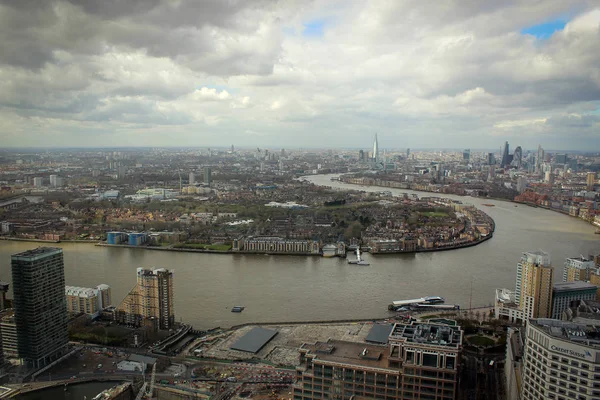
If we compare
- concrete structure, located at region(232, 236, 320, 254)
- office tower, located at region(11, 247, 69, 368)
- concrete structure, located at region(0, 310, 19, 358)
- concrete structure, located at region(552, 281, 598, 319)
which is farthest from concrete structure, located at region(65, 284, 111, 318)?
concrete structure, located at region(552, 281, 598, 319)

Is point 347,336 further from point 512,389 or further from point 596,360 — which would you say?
point 596,360

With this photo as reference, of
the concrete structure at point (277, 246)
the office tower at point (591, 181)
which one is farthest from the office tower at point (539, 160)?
the concrete structure at point (277, 246)

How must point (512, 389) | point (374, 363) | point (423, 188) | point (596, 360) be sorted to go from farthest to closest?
point (423, 188) < point (512, 389) < point (374, 363) < point (596, 360)

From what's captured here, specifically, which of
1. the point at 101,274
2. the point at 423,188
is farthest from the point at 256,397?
the point at 423,188

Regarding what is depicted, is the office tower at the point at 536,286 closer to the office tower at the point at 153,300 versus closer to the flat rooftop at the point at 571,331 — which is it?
the flat rooftop at the point at 571,331

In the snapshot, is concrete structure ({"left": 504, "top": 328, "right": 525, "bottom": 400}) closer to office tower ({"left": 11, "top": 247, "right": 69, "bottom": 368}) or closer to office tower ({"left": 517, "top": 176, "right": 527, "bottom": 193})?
office tower ({"left": 11, "top": 247, "right": 69, "bottom": 368})

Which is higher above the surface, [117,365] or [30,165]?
[30,165]

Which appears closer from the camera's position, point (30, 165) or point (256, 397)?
point (256, 397)
